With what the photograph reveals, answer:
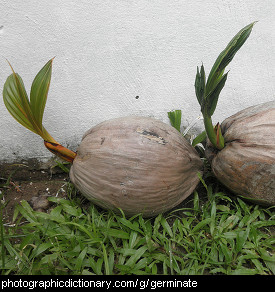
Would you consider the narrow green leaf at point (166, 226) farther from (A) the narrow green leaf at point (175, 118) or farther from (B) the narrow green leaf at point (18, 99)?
(B) the narrow green leaf at point (18, 99)

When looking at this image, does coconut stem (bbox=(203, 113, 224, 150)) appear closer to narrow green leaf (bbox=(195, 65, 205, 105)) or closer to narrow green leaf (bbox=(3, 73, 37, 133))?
narrow green leaf (bbox=(195, 65, 205, 105))

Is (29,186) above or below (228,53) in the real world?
below

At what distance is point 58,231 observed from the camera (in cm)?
132

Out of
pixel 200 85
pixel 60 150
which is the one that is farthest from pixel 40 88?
pixel 200 85

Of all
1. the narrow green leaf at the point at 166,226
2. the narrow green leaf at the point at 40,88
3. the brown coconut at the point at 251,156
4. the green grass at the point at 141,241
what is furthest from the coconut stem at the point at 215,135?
the narrow green leaf at the point at 40,88

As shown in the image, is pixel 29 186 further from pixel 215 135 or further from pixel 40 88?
pixel 215 135

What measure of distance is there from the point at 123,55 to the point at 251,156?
2.56 ft

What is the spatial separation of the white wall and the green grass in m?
0.46

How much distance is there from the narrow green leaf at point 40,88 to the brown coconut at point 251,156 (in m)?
0.79

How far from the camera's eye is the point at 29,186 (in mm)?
1637

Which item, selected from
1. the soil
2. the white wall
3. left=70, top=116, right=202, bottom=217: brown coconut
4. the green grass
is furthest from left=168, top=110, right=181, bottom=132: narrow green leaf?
the soil

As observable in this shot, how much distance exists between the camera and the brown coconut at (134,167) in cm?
126

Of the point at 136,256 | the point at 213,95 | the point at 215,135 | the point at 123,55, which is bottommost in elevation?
the point at 136,256

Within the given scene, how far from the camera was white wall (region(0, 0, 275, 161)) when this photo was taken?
1.49m
